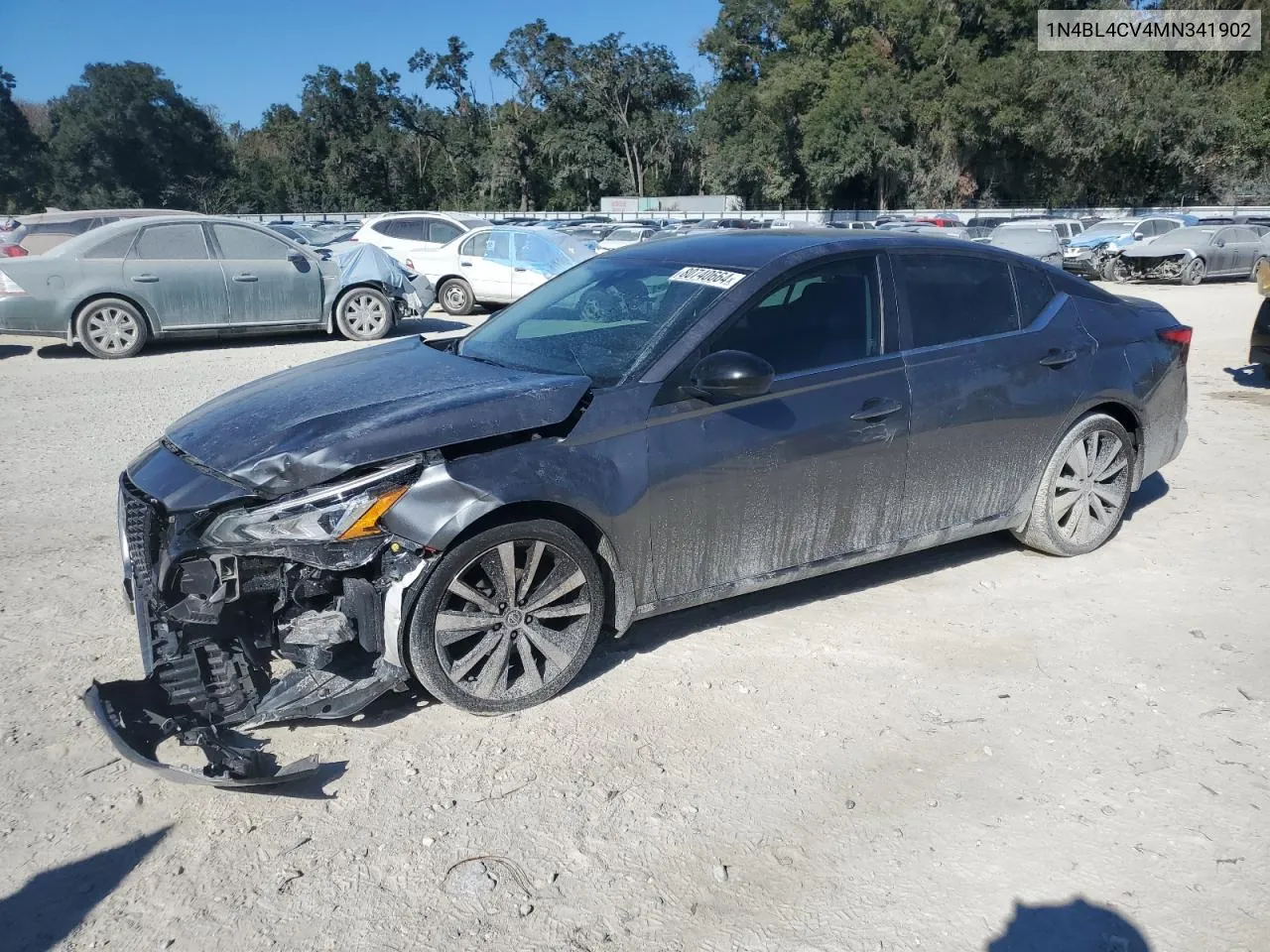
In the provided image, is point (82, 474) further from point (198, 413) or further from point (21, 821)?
point (21, 821)

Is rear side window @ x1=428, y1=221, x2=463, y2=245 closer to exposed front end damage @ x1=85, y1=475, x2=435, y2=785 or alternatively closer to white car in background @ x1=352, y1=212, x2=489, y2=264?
white car in background @ x1=352, y1=212, x2=489, y2=264

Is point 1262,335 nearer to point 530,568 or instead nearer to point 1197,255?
point 530,568

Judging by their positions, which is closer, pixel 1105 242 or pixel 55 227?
pixel 55 227

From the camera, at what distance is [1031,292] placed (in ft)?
16.8

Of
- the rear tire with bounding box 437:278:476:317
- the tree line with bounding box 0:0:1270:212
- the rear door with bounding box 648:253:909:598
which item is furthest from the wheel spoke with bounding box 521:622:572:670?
the tree line with bounding box 0:0:1270:212

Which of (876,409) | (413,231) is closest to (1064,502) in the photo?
(876,409)

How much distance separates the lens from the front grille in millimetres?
3561

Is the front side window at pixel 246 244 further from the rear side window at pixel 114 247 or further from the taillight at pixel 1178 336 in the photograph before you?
the taillight at pixel 1178 336

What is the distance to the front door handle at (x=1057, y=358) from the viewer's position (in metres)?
4.96

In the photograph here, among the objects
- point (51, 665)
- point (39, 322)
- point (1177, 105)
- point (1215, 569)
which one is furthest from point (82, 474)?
point (1177, 105)

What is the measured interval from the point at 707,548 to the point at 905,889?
5.10 ft

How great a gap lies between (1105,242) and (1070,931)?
25.9 m

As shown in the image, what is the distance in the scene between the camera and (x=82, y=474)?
6.77 m

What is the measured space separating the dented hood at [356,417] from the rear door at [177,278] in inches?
337
